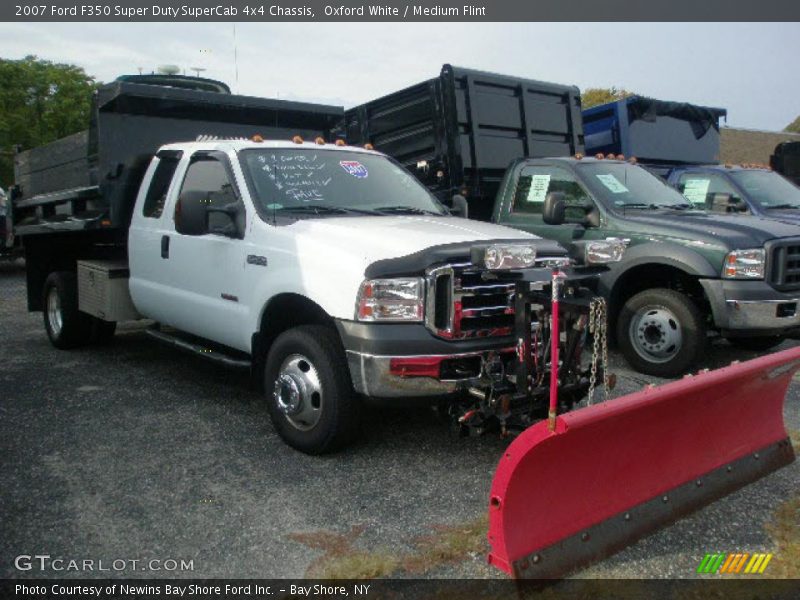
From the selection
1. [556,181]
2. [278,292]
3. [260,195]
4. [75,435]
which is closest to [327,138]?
[556,181]

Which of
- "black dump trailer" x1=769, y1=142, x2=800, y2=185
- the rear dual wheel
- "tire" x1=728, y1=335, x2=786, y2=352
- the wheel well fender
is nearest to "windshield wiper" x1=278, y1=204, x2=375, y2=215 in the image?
the wheel well fender

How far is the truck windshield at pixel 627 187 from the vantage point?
7.21 meters

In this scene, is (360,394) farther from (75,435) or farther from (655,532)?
(75,435)

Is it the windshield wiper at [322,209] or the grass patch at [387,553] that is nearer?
the grass patch at [387,553]

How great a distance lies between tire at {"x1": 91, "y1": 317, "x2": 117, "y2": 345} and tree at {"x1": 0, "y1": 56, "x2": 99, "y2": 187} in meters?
20.3

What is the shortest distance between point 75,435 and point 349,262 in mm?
2300

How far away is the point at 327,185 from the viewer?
5.37 meters

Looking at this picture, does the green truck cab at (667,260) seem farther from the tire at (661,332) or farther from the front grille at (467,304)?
the front grille at (467,304)

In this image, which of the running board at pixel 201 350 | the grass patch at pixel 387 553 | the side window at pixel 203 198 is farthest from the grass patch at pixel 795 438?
the side window at pixel 203 198

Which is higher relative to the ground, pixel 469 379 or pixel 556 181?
pixel 556 181

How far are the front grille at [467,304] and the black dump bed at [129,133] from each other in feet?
12.6

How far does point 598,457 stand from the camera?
3.46 metres

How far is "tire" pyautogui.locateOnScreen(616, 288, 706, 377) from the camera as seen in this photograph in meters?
6.34

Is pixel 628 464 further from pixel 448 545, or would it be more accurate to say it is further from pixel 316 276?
pixel 316 276
